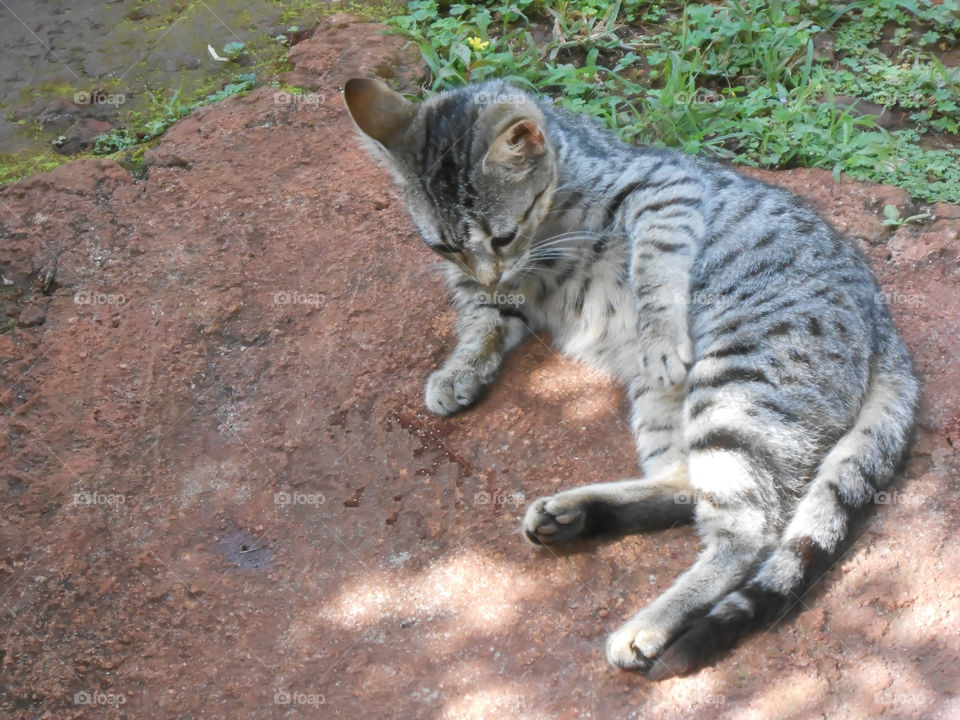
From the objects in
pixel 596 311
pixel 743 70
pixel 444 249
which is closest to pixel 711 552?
pixel 596 311

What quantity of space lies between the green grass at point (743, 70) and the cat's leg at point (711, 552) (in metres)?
2.19

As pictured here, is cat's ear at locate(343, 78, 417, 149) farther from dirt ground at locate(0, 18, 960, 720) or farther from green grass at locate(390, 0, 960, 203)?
green grass at locate(390, 0, 960, 203)

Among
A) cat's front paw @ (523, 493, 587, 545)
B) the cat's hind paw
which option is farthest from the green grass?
the cat's hind paw

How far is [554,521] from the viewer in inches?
130

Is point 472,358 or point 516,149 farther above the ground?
point 516,149

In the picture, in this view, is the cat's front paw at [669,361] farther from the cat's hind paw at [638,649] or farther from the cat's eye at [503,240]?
the cat's hind paw at [638,649]

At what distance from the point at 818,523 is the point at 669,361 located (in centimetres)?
82

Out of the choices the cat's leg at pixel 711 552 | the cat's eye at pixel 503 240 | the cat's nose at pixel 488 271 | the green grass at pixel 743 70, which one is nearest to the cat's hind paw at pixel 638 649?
the cat's leg at pixel 711 552

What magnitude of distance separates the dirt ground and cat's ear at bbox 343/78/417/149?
75cm

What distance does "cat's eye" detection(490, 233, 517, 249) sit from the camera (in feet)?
12.5

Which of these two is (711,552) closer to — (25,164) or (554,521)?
(554,521)

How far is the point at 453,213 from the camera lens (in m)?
3.79

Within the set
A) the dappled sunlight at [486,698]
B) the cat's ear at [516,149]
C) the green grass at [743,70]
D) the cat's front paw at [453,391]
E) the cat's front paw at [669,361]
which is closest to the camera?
the dappled sunlight at [486,698]

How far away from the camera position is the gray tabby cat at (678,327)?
3.10 meters
